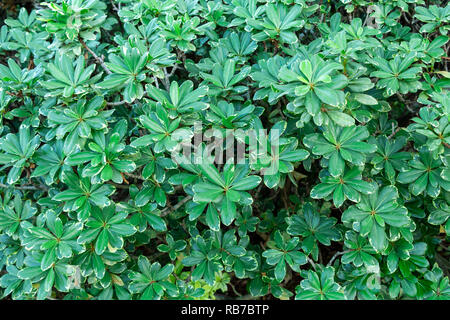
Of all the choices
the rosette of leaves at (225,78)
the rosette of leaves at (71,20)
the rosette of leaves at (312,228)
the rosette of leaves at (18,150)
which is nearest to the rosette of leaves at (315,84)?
the rosette of leaves at (225,78)

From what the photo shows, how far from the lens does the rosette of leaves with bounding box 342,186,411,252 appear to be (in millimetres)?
1645

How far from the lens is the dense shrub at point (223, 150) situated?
1.61 m

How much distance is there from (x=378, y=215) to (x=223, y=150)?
66 cm

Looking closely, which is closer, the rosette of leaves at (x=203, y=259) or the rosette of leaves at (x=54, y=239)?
the rosette of leaves at (x=54, y=239)

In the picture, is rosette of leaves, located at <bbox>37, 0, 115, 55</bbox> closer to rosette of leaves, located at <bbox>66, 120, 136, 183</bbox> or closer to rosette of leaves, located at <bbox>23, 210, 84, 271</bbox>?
rosette of leaves, located at <bbox>66, 120, 136, 183</bbox>

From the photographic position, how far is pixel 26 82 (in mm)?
1864

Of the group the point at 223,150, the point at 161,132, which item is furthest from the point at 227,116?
the point at 161,132

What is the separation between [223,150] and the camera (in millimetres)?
1779

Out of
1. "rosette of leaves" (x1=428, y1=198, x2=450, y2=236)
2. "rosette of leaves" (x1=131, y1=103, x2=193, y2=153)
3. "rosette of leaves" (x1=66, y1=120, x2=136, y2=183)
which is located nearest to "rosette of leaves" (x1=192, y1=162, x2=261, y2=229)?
"rosette of leaves" (x1=131, y1=103, x2=193, y2=153)

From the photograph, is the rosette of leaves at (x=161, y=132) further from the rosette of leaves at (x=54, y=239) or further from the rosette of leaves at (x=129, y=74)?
the rosette of leaves at (x=54, y=239)

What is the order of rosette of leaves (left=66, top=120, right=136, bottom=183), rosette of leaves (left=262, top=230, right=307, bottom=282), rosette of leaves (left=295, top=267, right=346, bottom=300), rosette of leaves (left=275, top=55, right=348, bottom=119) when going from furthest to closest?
rosette of leaves (left=262, top=230, right=307, bottom=282) < rosette of leaves (left=295, top=267, right=346, bottom=300) < rosette of leaves (left=66, top=120, right=136, bottom=183) < rosette of leaves (left=275, top=55, right=348, bottom=119)

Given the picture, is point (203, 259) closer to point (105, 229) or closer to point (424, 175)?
point (105, 229)

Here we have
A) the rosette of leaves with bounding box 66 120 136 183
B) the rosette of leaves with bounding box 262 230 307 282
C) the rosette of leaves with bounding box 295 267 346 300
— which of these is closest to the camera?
the rosette of leaves with bounding box 66 120 136 183
